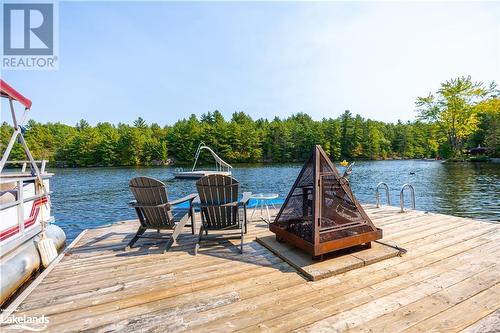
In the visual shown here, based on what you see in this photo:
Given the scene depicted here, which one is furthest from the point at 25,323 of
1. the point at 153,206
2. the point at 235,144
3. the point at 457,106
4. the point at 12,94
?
the point at 235,144

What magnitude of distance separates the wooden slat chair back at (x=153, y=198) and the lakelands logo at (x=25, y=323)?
1.77 metres

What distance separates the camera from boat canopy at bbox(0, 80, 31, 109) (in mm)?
3613

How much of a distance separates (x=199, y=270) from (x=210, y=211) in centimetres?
96

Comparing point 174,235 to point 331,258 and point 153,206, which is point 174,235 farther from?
point 331,258

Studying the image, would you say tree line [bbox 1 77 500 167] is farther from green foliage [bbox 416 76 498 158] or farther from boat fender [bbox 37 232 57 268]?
boat fender [bbox 37 232 57 268]

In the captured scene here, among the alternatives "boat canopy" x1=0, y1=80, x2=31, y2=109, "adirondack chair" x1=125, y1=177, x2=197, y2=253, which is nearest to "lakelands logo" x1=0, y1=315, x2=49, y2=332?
"adirondack chair" x1=125, y1=177, x2=197, y2=253

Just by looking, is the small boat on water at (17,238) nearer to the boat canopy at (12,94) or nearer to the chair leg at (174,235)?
the boat canopy at (12,94)

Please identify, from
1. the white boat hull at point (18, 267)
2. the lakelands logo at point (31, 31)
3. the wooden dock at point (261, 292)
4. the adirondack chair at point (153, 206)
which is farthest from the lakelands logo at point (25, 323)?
the lakelands logo at point (31, 31)

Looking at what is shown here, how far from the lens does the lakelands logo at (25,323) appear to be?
2115mm

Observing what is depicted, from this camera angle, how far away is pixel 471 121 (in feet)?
122

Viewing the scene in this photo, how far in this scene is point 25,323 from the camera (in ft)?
7.14

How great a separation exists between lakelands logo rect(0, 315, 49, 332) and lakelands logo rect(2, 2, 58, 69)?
5.28 metres

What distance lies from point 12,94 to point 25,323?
3431mm

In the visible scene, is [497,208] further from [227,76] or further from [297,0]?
[227,76]
